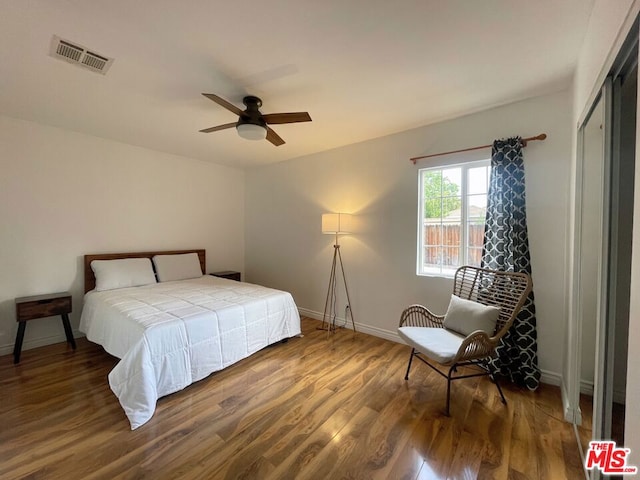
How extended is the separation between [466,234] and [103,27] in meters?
3.33

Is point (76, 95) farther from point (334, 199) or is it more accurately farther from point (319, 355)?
point (319, 355)

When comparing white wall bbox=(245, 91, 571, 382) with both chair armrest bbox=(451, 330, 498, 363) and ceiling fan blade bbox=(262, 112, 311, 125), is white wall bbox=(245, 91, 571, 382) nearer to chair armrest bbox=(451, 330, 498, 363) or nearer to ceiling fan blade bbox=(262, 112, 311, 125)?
chair armrest bbox=(451, 330, 498, 363)

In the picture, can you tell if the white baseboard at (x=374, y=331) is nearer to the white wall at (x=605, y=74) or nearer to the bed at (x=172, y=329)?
the bed at (x=172, y=329)

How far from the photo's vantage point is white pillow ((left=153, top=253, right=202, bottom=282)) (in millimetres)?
3766

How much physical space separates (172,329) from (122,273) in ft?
5.84

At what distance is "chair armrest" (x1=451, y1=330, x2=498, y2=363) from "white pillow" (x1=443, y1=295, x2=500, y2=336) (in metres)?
0.12

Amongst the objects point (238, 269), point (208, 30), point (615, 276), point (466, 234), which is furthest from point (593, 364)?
point (238, 269)

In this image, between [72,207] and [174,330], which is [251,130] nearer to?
[174,330]

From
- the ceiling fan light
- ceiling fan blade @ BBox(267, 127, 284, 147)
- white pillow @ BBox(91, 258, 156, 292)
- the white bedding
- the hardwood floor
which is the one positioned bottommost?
the hardwood floor

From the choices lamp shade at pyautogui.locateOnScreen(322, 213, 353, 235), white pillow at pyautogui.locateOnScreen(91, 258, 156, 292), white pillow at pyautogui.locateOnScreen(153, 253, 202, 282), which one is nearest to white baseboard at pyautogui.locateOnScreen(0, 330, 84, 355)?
white pillow at pyautogui.locateOnScreen(91, 258, 156, 292)

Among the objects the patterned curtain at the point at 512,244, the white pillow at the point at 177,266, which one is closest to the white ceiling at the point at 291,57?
the patterned curtain at the point at 512,244

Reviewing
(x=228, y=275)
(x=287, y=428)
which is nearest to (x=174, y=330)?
(x=287, y=428)

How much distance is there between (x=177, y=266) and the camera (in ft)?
12.9

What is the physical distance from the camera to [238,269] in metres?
5.12
